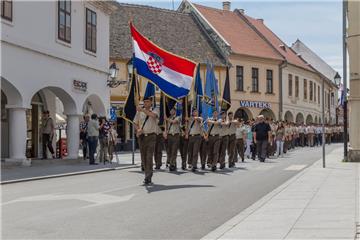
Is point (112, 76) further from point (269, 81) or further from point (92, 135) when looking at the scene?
point (269, 81)

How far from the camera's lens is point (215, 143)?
1967cm

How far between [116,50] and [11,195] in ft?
100

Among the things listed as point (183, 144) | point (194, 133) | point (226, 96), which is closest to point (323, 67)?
point (226, 96)

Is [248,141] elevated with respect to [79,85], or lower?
lower

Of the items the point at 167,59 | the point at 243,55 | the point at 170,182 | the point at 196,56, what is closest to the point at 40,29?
the point at 167,59

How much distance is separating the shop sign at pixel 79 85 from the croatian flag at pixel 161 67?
6.93 metres

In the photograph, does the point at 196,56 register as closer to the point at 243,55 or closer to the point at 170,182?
the point at 243,55

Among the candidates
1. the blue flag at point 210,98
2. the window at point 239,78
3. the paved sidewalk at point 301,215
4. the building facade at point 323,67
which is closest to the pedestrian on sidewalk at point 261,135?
the blue flag at point 210,98

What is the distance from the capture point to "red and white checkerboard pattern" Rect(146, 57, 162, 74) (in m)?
17.1

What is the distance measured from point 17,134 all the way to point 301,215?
12917 millimetres

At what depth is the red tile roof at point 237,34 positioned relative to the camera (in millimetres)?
50375

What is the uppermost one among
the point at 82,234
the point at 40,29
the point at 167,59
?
the point at 40,29

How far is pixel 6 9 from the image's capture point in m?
18.9

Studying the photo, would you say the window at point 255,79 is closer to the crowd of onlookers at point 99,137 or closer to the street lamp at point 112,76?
the street lamp at point 112,76
